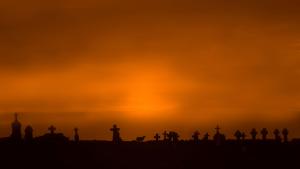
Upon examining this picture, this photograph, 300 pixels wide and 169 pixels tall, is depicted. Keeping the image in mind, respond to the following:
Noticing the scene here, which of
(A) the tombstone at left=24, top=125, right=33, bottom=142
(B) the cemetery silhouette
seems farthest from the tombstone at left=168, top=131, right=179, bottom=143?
(A) the tombstone at left=24, top=125, right=33, bottom=142

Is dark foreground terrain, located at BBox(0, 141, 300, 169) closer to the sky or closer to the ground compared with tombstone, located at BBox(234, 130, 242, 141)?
closer to the ground

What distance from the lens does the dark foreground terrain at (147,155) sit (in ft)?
187

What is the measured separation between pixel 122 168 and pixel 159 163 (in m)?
3.10

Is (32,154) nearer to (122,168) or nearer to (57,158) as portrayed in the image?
(57,158)

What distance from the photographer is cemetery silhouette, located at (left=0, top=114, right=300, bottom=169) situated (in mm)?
57312

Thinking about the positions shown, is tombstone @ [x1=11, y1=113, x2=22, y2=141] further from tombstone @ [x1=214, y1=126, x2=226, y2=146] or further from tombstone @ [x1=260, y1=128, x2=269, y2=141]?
tombstone @ [x1=260, y1=128, x2=269, y2=141]

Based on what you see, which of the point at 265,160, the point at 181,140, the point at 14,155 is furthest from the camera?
the point at 181,140

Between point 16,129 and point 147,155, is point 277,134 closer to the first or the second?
point 147,155

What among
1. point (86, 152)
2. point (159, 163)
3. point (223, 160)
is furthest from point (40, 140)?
point (223, 160)

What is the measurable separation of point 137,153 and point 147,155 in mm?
717

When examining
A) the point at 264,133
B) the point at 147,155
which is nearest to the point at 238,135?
the point at 264,133

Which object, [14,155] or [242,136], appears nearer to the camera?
[14,155]

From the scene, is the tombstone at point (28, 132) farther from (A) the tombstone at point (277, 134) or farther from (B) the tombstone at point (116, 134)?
(A) the tombstone at point (277, 134)

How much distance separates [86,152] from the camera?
60.2 metres
